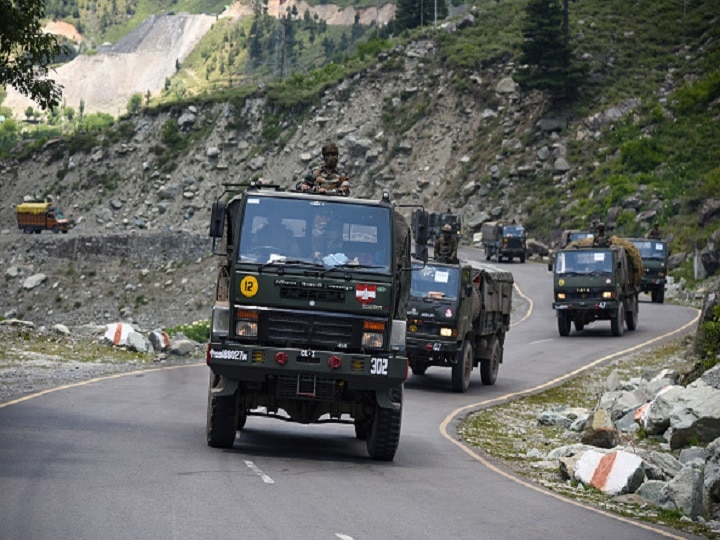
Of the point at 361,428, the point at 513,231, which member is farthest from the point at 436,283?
the point at 513,231

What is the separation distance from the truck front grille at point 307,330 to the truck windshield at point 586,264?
85.4ft

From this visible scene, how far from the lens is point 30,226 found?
299ft

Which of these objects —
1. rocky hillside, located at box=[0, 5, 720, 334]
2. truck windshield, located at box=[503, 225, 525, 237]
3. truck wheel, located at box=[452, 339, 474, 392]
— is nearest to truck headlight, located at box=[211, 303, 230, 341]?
truck wheel, located at box=[452, 339, 474, 392]

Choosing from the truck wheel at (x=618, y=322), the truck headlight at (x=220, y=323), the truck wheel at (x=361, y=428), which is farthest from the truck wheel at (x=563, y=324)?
the truck headlight at (x=220, y=323)

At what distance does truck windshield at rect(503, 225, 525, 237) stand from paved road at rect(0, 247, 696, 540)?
5313cm

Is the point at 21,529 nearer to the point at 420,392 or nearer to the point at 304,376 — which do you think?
the point at 304,376

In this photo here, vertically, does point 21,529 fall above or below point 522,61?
below

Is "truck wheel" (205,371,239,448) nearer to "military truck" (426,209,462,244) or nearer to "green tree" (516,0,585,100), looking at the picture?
"military truck" (426,209,462,244)

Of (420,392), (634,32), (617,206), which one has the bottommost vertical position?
(420,392)

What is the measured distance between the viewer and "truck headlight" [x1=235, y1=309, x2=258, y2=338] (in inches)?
618

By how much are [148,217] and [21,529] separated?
8693 cm

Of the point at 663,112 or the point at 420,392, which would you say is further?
the point at 663,112

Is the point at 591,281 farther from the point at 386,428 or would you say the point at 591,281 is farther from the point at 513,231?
the point at 513,231

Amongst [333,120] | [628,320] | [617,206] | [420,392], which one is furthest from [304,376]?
[333,120]
